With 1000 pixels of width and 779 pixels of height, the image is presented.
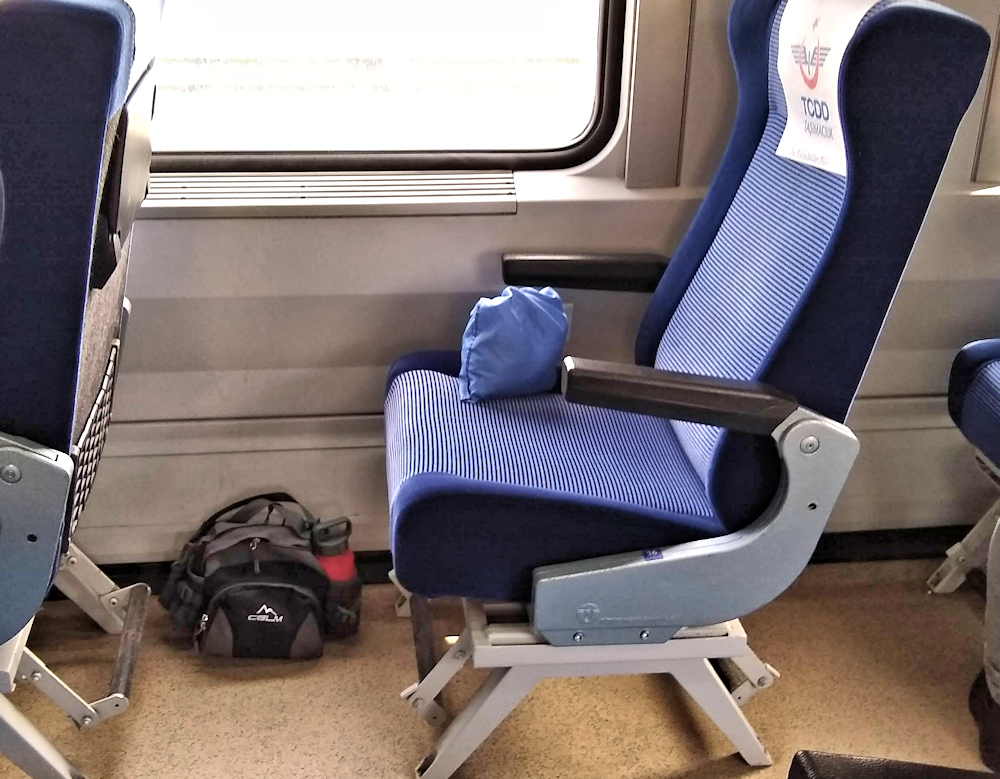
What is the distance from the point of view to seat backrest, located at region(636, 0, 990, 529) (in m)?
1.15

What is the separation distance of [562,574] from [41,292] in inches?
30.7

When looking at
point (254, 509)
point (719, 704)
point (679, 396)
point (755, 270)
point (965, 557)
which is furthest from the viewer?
point (965, 557)

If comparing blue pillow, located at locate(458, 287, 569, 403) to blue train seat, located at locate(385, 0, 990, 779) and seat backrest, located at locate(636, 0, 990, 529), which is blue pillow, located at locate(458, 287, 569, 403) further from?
seat backrest, located at locate(636, 0, 990, 529)

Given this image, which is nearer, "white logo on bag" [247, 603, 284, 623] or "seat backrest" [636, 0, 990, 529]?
"seat backrest" [636, 0, 990, 529]

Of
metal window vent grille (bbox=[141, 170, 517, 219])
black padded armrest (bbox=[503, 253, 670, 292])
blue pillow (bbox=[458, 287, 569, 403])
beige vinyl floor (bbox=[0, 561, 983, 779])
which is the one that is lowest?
beige vinyl floor (bbox=[0, 561, 983, 779])

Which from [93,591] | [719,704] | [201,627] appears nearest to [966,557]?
[719,704]

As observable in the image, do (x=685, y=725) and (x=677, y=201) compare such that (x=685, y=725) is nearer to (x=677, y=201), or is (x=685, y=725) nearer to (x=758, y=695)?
(x=758, y=695)

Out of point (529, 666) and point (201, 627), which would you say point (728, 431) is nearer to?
point (529, 666)

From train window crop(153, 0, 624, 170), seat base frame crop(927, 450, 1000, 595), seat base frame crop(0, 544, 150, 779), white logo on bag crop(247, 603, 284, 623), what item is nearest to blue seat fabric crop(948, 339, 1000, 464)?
seat base frame crop(927, 450, 1000, 595)

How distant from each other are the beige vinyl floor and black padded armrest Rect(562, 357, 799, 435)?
2.49ft

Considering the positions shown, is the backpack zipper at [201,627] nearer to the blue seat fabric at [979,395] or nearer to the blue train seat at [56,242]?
the blue train seat at [56,242]

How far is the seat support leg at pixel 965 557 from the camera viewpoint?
212 centimetres

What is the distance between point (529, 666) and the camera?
152 centimetres

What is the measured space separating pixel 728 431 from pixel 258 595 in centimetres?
103
